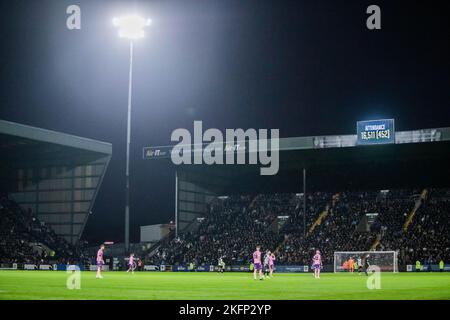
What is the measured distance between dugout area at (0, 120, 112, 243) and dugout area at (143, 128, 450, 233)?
6943 mm

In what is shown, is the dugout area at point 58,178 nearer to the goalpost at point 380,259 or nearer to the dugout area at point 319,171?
the dugout area at point 319,171

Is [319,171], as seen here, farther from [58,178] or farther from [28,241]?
[28,241]

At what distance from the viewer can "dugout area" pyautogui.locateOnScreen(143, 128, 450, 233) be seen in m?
64.9

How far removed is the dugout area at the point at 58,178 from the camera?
71.2 metres

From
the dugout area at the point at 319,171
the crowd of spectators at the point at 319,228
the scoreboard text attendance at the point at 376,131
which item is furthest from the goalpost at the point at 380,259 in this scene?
the dugout area at the point at 319,171

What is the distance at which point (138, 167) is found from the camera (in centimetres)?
7331

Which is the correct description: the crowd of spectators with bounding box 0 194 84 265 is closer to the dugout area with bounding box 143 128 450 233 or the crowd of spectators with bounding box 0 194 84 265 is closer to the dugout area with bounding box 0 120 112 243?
the dugout area with bounding box 0 120 112 243

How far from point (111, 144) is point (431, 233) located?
34.3 meters

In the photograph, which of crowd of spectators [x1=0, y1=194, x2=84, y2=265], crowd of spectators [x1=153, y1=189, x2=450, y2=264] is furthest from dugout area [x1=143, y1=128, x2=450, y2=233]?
crowd of spectators [x1=0, y1=194, x2=84, y2=265]

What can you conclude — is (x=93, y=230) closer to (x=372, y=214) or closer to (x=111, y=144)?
(x=111, y=144)

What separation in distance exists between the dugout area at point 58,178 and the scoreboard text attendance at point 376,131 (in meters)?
27.5

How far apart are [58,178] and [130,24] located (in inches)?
1119

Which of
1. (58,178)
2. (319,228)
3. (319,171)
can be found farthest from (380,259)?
(58,178)
